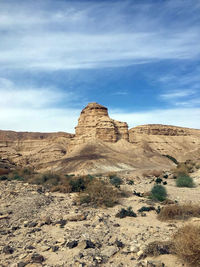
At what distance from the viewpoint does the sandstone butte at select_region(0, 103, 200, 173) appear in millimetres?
39312

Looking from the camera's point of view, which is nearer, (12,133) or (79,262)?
(79,262)

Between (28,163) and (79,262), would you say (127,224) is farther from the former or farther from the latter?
(28,163)

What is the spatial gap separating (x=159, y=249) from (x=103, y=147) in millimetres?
40666

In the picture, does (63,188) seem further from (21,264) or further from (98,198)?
(21,264)

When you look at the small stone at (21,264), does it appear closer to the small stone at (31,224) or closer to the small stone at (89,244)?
the small stone at (89,244)

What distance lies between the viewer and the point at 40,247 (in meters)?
6.11

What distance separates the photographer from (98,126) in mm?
50719

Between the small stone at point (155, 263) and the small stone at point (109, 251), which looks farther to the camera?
the small stone at point (109, 251)

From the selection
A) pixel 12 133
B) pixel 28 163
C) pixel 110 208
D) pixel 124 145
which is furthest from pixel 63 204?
pixel 12 133

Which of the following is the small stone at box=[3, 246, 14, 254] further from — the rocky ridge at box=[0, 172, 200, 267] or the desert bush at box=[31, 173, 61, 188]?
the desert bush at box=[31, 173, 61, 188]

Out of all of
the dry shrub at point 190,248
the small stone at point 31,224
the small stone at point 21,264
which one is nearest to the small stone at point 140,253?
the dry shrub at point 190,248

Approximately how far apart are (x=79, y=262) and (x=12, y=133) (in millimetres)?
100680

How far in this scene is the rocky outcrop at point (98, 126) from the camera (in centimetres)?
5025

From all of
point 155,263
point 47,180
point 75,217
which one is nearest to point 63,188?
point 47,180
